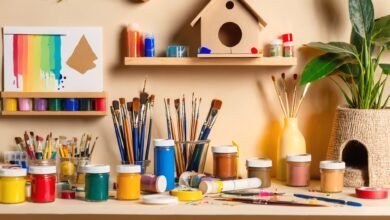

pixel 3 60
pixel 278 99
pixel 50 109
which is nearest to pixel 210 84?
pixel 278 99

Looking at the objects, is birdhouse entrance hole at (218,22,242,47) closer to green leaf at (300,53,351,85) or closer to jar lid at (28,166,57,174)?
green leaf at (300,53,351,85)

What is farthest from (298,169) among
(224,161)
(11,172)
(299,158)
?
(11,172)

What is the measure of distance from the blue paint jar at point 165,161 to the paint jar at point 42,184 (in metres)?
0.24

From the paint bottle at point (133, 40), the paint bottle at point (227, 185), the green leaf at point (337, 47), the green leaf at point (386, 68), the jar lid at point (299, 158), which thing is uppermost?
the paint bottle at point (133, 40)

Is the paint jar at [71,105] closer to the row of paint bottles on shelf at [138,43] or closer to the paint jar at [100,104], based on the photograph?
the paint jar at [100,104]

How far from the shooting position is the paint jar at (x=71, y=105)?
1.69 m

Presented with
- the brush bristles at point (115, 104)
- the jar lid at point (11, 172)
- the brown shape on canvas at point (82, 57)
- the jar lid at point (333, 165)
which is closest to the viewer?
the jar lid at point (11, 172)

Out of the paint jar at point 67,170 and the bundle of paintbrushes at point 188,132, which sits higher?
the bundle of paintbrushes at point 188,132

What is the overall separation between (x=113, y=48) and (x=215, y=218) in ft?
1.62

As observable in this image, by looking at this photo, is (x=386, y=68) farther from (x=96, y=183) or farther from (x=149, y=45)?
(x=96, y=183)

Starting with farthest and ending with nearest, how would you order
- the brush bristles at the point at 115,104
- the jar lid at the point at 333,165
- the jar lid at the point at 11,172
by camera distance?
the brush bristles at the point at 115,104 < the jar lid at the point at 333,165 < the jar lid at the point at 11,172

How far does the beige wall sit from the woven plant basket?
139mm

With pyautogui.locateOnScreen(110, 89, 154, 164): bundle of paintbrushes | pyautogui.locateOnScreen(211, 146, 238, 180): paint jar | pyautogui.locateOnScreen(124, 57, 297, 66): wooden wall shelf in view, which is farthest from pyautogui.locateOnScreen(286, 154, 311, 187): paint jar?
pyautogui.locateOnScreen(110, 89, 154, 164): bundle of paintbrushes

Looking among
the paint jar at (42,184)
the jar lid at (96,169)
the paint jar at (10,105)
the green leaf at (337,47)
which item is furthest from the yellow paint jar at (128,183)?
the green leaf at (337,47)
